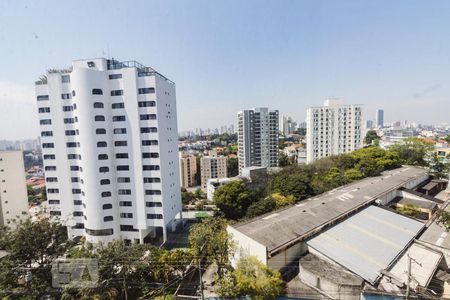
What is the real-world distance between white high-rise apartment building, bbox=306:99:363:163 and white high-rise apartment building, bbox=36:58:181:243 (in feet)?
104

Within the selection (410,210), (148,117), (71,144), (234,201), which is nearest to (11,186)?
(71,144)

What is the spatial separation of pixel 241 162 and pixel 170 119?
27850 mm

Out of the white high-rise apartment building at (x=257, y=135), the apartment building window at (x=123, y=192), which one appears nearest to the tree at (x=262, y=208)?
the apartment building window at (x=123, y=192)

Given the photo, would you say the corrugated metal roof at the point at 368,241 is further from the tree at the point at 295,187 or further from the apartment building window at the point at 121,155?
the apartment building window at the point at 121,155

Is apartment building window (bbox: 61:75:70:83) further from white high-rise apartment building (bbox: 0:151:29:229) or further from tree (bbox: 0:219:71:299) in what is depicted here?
tree (bbox: 0:219:71:299)

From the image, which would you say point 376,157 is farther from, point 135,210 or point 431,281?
point 135,210

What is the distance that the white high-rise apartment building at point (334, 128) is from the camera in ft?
130

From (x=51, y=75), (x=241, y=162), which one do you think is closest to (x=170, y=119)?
(x=51, y=75)

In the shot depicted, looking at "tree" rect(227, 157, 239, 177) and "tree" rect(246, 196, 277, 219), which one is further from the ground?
"tree" rect(246, 196, 277, 219)

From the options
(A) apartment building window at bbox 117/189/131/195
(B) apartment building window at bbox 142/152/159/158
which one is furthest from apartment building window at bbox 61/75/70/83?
(A) apartment building window at bbox 117/189/131/195

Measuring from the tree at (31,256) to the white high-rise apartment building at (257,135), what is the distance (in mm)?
35116

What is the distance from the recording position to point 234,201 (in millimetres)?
19219

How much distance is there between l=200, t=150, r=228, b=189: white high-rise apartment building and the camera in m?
43.3

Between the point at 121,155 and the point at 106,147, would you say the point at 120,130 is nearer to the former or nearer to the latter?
the point at 106,147
